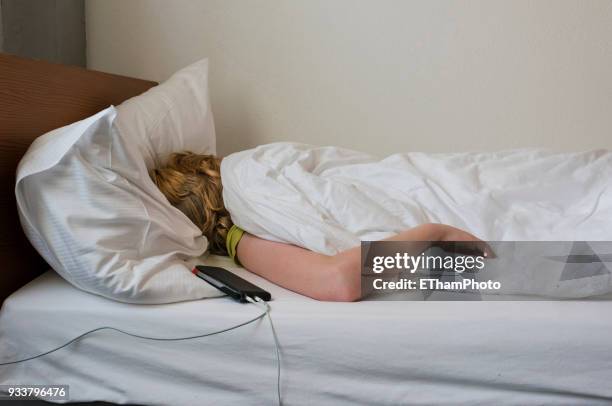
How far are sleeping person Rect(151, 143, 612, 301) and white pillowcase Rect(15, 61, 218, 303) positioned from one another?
7.2 inches

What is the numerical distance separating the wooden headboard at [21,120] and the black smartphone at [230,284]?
1.15 feet

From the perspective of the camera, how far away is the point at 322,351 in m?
1.02

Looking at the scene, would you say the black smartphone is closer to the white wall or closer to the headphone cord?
the headphone cord

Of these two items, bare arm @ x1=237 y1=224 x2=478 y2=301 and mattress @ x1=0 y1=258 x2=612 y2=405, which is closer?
mattress @ x1=0 y1=258 x2=612 y2=405

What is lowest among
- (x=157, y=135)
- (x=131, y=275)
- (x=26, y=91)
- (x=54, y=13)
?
(x=131, y=275)

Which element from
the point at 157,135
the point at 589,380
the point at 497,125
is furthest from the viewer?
the point at 497,125

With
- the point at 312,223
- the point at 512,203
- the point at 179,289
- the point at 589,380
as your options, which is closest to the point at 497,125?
the point at 512,203

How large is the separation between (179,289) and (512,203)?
2.45 feet

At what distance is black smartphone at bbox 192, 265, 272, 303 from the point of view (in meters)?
1.11

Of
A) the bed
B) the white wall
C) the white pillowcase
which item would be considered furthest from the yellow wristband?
the white wall

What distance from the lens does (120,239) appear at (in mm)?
1158

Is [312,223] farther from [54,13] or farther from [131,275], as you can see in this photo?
[54,13]

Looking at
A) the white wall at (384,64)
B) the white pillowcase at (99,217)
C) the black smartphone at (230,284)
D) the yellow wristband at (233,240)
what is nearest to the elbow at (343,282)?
the black smartphone at (230,284)

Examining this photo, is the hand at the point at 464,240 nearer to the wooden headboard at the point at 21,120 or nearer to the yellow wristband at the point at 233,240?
the yellow wristband at the point at 233,240
